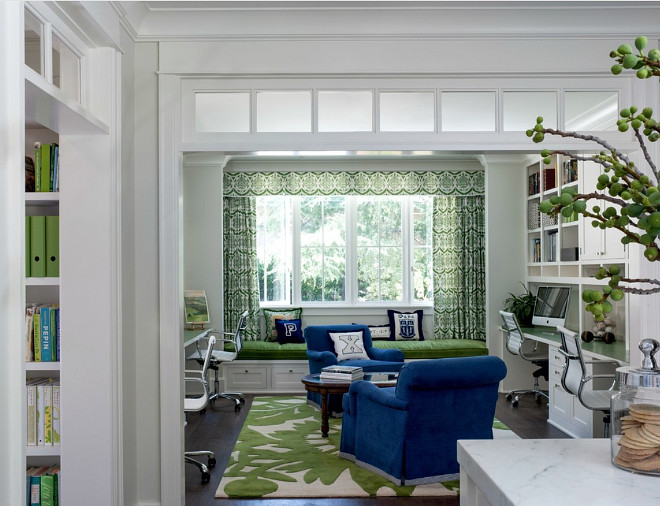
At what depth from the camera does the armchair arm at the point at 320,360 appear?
6883 millimetres

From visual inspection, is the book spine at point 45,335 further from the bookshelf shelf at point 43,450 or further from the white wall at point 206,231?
the white wall at point 206,231

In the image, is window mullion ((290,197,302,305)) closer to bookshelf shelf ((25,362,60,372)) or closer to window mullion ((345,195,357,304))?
window mullion ((345,195,357,304))

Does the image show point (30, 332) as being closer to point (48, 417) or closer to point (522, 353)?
point (48, 417)

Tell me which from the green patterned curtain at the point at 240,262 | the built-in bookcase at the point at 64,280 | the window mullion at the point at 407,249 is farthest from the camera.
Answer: the window mullion at the point at 407,249

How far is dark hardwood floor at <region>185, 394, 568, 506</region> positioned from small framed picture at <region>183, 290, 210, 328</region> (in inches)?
37.6

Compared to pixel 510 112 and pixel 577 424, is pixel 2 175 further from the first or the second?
pixel 577 424

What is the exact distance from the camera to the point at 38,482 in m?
3.27

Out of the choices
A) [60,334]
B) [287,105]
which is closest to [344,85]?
[287,105]

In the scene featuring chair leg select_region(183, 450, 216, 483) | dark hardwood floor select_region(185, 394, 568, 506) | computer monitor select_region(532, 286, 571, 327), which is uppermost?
computer monitor select_region(532, 286, 571, 327)

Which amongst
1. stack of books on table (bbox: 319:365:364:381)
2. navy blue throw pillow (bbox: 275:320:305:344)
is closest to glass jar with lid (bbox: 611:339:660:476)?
stack of books on table (bbox: 319:365:364:381)

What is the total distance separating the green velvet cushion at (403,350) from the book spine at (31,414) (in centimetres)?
463

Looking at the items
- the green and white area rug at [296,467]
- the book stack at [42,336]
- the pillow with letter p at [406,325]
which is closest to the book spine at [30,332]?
the book stack at [42,336]

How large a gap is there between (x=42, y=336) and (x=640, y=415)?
8.92 feet

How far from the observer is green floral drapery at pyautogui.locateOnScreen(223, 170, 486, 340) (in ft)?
27.5
